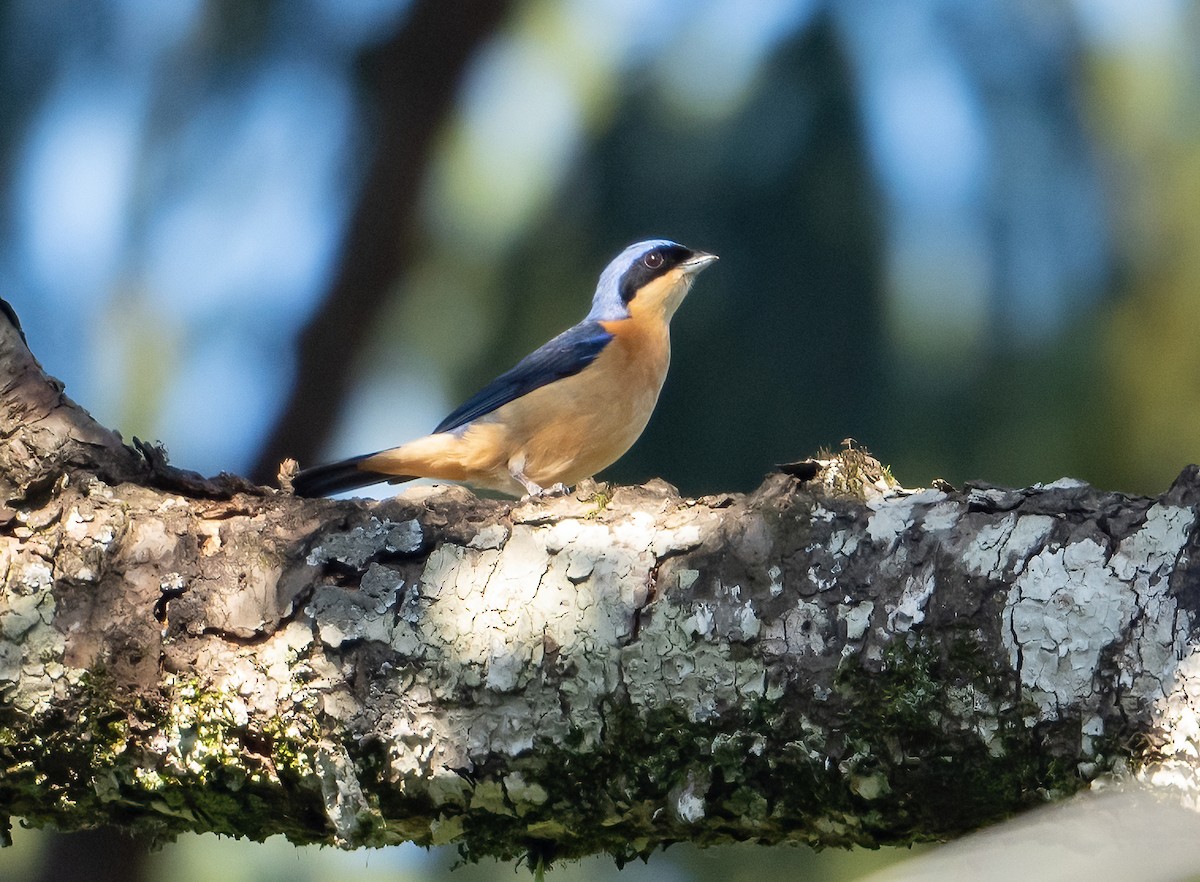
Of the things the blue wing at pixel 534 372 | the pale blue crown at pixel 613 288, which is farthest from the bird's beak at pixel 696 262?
the blue wing at pixel 534 372

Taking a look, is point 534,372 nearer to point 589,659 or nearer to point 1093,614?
point 589,659

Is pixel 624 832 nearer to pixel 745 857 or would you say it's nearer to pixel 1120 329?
pixel 745 857

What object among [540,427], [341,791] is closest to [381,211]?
[540,427]

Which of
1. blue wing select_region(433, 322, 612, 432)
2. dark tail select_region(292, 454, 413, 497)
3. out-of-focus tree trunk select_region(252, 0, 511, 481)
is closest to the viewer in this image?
dark tail select_region(292, 454, 413, 497)

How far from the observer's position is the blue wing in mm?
5293

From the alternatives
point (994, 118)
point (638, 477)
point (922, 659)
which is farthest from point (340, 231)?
point (922, 659)

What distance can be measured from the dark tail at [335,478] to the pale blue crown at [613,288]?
1508 mm

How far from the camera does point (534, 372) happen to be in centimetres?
540

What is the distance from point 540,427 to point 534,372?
1.01 feet

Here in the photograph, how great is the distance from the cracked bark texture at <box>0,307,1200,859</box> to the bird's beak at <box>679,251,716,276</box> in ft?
10.3

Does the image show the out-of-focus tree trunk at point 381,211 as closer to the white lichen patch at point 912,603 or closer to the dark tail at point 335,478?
the dark tail at point 335,478

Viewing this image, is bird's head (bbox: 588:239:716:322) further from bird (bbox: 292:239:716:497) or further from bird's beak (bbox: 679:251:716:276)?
bird (bbox: 292:239:716:497)

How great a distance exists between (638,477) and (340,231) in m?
1.84

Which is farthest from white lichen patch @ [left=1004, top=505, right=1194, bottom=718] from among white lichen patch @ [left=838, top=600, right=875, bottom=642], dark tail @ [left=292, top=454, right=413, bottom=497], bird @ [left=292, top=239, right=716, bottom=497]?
dark tail @ [left=292, top=454, right=413, bottom=497]
